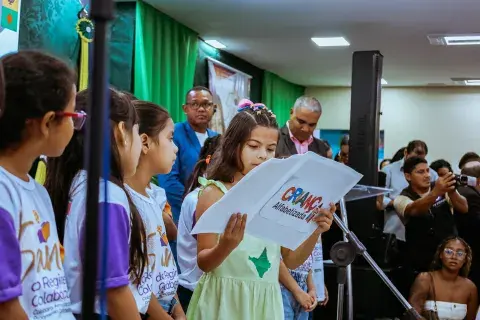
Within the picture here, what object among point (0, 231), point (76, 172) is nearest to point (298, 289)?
point (76, 172)

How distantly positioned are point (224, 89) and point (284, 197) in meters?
4.97

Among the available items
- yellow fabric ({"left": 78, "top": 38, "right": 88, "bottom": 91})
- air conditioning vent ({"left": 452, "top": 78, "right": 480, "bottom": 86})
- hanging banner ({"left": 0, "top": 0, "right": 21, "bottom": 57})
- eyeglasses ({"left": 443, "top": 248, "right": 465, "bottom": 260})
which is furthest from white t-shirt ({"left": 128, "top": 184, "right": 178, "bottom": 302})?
air conditioning vent ({"left": 452, "top": 78, "right": 480, "bottom": 86})

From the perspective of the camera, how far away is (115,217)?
48.5 inches

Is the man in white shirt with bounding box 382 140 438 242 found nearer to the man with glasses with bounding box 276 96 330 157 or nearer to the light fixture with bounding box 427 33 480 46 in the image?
Answer: the man with glasses with bounding box 276 96 330 157

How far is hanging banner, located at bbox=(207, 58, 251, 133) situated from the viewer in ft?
20.2

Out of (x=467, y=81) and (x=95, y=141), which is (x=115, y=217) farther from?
(x=467, y=81)

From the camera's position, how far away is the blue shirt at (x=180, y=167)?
3475mm

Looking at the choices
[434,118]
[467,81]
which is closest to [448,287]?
[467,81]

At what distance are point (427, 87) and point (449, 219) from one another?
5.24 m

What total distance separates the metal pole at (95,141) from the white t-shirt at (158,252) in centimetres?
75

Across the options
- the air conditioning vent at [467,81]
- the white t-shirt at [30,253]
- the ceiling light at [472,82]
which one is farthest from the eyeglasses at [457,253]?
the ceiling light at [472,82]

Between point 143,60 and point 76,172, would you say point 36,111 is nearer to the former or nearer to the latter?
point 76,172

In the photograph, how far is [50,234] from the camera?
112 centimetres

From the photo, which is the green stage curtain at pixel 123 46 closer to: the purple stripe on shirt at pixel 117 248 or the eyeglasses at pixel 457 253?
the eyeglasses at pixel 457 253
